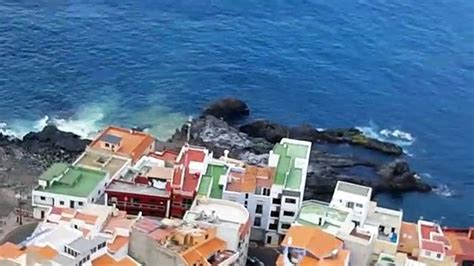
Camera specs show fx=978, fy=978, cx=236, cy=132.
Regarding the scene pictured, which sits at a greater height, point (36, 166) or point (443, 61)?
point (443, 61)

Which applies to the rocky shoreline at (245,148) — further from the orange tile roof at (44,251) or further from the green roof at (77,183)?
the orange tile roof at (44,251)

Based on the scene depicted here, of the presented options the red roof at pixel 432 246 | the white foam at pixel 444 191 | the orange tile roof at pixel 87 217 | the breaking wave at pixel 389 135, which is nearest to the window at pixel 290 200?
the red roof at pixel 432 246

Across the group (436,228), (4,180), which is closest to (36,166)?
(4,180)

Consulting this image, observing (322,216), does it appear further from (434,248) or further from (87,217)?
(87,217)

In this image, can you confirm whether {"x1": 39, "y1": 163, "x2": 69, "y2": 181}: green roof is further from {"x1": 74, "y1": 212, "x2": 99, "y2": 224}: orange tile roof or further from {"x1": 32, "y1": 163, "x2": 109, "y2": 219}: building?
{"x1": 74, "y1": 212, "x2": 99, "y2": 224}: orange tile roof

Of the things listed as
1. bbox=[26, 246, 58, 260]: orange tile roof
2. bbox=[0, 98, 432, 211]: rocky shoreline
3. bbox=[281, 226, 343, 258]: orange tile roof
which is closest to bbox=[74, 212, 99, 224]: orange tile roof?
bbox=[26, 246, 58, 260]: orange tile roof

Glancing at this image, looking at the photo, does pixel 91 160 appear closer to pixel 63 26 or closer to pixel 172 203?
pixel 172 203
